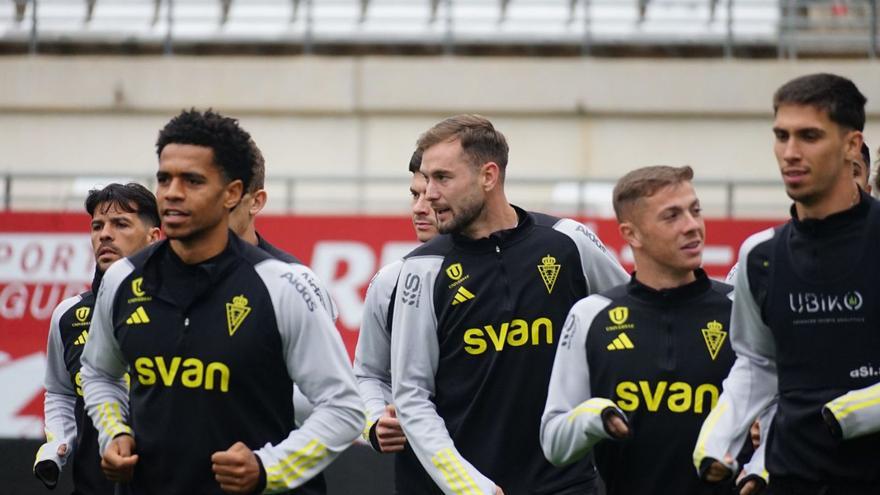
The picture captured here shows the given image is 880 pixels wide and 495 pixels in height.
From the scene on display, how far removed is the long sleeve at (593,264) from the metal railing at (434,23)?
1224 cm

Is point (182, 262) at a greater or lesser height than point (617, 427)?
greater

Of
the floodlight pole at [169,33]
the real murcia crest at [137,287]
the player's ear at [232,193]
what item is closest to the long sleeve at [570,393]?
the player's ear at [232,193]

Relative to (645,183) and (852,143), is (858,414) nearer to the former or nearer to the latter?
(852,143)

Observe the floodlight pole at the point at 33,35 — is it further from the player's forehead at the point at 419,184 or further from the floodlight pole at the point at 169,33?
the player's forehead at the point at 419,184

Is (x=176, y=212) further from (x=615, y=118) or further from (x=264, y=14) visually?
(x=264, y=14)

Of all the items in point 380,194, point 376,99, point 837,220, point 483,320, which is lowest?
point 380,194

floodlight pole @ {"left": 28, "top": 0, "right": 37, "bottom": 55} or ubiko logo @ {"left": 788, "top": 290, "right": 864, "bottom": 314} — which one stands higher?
floodlight pole @ {"left": 28, "top": 0, "right": 37, "bottom": 55}

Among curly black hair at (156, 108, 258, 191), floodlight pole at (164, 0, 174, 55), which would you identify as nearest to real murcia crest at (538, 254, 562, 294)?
curly black hair at (156, 108, 258, 191)

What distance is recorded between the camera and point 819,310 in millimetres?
5309

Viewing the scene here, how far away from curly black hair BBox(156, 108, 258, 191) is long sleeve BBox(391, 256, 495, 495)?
4.22 feet

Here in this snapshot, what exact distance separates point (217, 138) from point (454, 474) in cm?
183

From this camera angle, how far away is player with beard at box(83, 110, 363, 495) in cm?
554

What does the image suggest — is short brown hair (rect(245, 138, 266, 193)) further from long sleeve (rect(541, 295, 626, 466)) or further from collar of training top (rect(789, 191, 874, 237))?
collar of training top (rect(789, 191, 874, 237))

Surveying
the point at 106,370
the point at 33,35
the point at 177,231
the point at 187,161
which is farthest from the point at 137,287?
the point at 33,35
